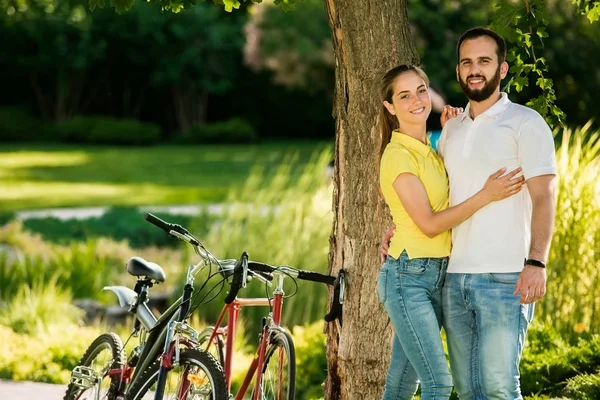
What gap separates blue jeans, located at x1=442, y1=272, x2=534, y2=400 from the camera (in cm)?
373

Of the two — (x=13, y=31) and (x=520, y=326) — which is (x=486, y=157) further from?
(x=13, y=31)

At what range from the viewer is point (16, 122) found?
3331 centimetres

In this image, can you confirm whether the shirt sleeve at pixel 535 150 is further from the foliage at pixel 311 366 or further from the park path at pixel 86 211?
the park path at pixel 86 211

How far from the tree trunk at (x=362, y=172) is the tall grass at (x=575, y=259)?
276 cm

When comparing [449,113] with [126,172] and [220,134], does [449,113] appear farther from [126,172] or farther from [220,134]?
[220,134]

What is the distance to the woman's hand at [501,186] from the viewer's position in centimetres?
371

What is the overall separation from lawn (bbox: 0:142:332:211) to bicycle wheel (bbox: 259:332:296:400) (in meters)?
12.1

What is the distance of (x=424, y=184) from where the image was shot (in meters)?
3.95

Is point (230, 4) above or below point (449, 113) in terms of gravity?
above

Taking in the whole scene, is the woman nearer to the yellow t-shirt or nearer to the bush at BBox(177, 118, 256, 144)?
the yellow t-shirt

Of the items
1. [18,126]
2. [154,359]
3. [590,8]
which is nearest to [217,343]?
[154,359]

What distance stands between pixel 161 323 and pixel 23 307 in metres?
4.23

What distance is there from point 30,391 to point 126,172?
1770cm

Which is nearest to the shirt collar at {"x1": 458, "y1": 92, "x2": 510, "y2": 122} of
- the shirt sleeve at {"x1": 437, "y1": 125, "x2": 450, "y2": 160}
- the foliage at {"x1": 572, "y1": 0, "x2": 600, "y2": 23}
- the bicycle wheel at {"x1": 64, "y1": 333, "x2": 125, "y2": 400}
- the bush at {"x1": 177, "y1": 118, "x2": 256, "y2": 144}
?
the shirt sleeve at {"x1": 437, "y1": 125, "x2": 450, "y2": 160}
